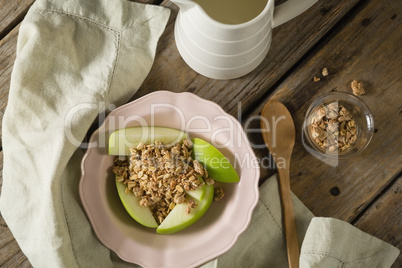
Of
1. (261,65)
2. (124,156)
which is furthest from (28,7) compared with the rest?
(261,65)

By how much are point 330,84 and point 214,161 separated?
1.04 feet

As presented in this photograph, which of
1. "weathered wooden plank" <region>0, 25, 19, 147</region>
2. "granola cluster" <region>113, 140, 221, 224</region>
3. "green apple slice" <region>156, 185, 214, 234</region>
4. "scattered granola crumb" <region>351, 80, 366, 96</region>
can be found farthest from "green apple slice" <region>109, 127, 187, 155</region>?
"scattered granola crumb" <region>351, 80, 366, 96</region>

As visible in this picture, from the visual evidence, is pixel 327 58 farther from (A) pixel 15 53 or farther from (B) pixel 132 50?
(A) pixel 15 53

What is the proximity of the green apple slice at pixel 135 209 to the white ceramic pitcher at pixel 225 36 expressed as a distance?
29 cm

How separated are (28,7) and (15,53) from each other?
0.34 ft

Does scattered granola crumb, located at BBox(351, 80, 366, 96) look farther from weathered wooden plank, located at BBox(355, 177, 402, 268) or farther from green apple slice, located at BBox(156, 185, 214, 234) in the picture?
green apple slice, located at BBox(156, 185, 214, 234)

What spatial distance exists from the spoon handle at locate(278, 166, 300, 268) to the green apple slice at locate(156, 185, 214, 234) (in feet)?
0.56

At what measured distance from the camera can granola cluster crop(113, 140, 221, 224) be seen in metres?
0.89

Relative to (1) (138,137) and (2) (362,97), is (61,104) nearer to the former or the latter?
(1) (138,137)

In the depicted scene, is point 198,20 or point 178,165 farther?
point 178,165

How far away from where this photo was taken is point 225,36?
80cm

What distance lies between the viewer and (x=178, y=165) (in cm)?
90

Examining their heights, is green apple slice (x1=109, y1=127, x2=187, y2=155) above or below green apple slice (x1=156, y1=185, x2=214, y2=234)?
above

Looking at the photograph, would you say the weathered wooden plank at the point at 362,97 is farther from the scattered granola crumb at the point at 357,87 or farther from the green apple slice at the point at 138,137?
the green apple slice at the point at 138,137
